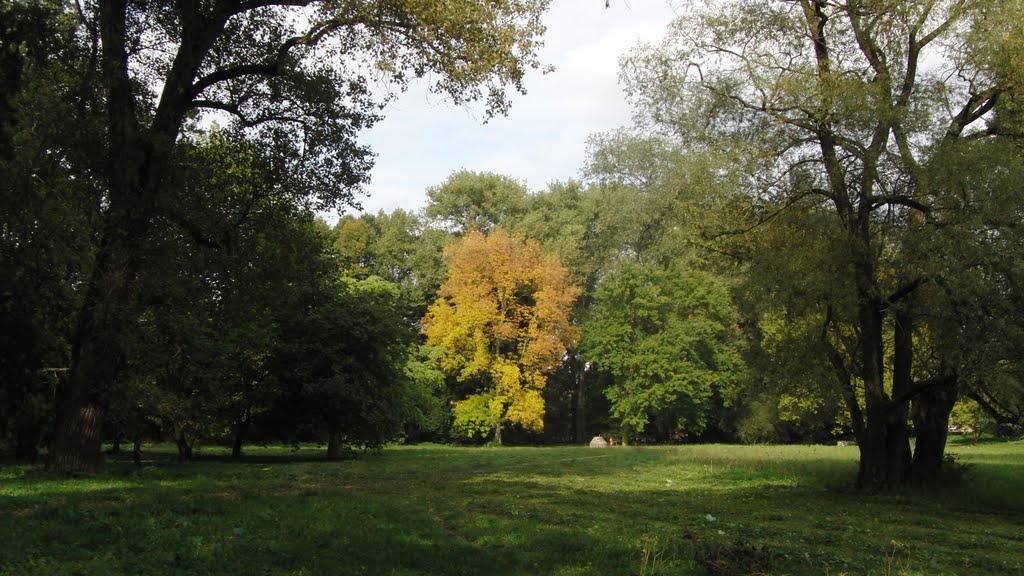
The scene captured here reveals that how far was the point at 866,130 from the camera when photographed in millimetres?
17312

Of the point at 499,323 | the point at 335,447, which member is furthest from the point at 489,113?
the point at 499,323

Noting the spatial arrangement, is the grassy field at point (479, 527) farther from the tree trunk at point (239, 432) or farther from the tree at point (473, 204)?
the tree at point (473, 204)

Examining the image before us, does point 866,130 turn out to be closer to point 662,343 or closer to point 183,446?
point 183,446

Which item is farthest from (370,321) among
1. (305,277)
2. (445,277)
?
(445,277)

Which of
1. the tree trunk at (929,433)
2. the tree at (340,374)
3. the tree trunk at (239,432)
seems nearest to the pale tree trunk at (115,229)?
the tree at (340,374)

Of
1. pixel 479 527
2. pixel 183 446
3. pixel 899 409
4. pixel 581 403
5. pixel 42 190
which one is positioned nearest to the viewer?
pixel 479 527

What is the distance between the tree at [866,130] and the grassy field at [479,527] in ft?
8.38

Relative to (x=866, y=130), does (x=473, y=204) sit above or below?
above

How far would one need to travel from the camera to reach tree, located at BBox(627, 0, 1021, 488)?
1673cm

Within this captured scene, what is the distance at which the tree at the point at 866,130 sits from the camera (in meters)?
16.7

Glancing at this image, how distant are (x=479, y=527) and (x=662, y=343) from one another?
4211 centimetres

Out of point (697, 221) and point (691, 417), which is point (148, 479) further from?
point (691, 417)

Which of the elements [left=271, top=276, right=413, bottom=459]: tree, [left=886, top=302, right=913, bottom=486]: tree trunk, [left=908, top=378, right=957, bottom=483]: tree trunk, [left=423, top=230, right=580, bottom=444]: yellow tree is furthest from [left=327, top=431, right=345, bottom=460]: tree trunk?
[left=423, top=230, right=580, bottom=444]: yellow tree

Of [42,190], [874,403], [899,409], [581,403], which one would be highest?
[42,190]
